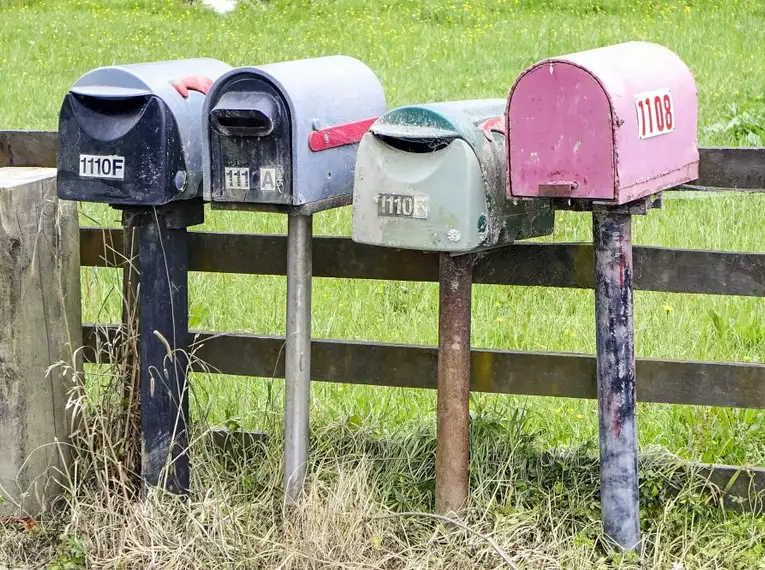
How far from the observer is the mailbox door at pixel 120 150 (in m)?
3.34

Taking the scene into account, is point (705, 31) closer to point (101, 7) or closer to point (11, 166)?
point (101, 7)

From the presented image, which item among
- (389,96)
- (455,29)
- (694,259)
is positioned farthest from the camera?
(455,29)

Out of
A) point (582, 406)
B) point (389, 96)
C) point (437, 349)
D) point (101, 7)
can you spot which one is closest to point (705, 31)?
point (389, 96)

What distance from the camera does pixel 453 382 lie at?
3.44 metres

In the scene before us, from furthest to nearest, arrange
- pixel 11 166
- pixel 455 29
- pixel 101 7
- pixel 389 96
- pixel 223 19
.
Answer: pixel 101 7 < pixel 223 19 < pixel 455 29 < pixel 389 96 < pixel 11 166

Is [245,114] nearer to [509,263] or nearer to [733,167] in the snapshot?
[509,263]

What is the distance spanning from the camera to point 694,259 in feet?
11.9

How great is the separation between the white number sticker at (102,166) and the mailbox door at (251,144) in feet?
0.94

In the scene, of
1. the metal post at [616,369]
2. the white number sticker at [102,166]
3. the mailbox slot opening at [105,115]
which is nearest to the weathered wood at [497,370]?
the metal post at [616,369]

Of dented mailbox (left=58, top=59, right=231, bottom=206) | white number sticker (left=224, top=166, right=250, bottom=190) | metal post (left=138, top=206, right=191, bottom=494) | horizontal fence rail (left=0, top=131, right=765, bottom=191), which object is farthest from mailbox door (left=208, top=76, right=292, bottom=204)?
horizontal fence rail (left=0, top=131, right=765, bottom=191)

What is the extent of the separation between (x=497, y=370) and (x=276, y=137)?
111 cm

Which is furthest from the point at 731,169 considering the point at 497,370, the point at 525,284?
the point at 497,370

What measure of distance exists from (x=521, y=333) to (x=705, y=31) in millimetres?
10103

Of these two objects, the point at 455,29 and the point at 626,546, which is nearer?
the point at 626,546
